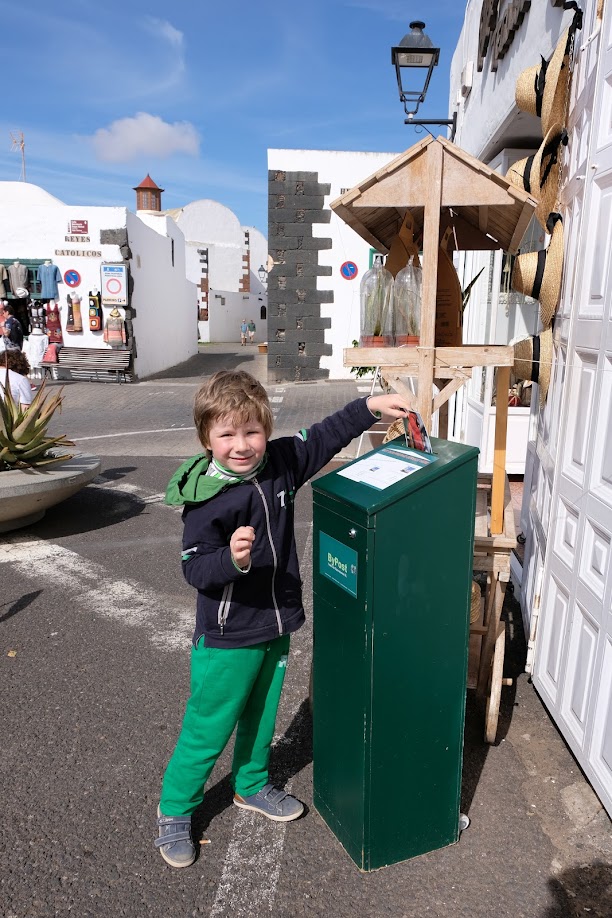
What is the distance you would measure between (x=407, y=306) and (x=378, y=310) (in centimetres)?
14

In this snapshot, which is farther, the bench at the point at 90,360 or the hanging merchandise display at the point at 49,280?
A: the bench at the point at 90,360

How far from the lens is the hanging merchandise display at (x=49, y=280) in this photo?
1594 centimetres

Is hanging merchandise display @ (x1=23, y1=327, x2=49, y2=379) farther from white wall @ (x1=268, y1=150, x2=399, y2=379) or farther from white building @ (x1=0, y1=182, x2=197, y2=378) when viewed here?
white wall @ (x1=268, y1=150, x2=399, y2=379)

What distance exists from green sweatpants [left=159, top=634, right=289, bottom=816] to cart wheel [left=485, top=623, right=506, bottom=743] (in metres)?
0.92

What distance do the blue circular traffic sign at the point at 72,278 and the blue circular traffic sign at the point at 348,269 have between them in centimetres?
616

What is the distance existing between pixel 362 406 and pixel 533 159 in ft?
5.61

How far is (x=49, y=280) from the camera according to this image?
15.9 m

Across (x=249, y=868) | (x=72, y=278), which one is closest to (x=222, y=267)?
(x=72, y=278)

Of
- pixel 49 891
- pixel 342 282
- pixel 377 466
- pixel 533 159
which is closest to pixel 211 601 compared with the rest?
pixel 377 466

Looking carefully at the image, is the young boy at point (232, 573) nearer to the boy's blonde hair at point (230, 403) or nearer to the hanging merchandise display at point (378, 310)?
the boy's blonde hair at point (230, 403)

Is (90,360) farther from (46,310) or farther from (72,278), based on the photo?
(72,278)

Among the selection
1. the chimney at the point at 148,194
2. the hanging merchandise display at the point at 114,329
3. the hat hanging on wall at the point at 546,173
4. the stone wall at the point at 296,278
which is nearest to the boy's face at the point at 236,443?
the hat hanging on wall at the point at 546,173

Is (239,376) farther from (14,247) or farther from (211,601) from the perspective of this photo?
(14,247)

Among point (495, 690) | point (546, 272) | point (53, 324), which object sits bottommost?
point (495, 690)
